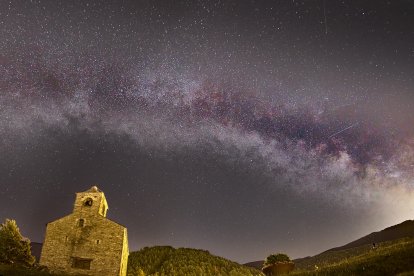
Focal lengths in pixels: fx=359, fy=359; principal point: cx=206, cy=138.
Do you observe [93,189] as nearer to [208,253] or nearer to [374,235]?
[208,253]

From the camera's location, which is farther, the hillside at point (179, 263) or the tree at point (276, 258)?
the hillside at point (179, 263)

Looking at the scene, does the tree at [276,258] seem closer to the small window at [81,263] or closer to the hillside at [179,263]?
the small window at [81,263]

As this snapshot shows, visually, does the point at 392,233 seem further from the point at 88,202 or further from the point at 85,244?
the point at 85,244

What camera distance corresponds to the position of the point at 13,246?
123ft

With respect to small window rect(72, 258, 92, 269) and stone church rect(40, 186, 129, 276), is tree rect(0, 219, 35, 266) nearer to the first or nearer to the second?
stone church rect(40, 186, 129, 276)

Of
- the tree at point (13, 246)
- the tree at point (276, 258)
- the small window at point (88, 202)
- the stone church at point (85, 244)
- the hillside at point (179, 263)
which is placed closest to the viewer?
the tree at point (276, 258)

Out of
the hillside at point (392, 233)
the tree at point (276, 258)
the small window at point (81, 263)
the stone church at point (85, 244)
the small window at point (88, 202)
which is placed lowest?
the tree at point (276, 258)

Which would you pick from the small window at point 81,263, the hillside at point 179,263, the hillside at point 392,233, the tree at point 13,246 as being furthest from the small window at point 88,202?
the hillside at point 392,233

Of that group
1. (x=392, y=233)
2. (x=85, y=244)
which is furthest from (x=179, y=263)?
(x=392, y=233)

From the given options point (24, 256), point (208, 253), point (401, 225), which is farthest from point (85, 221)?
point (401, 225)

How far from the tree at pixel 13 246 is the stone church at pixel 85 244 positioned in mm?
3559

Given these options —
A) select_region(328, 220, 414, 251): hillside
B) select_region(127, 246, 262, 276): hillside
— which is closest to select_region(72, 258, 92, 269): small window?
select_region(127, 246, 262, 276): hillside

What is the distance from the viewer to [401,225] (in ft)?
237

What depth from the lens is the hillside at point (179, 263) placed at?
52.1 meters
